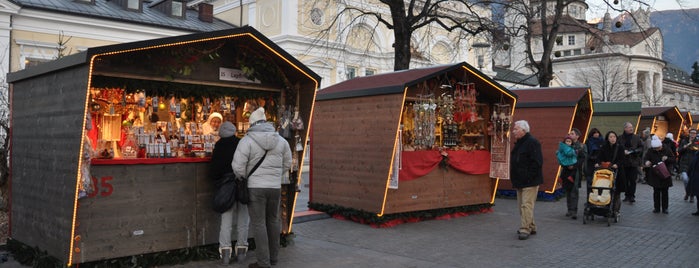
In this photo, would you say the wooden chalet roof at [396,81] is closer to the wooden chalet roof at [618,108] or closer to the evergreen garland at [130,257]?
the evergreen garland at [130,257]

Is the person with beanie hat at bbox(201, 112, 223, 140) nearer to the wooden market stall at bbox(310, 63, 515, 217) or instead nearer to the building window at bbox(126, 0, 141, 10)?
the wooden market stall at bbox(310, 63, 515, 217)

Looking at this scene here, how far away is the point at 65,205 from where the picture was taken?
20.4 ft

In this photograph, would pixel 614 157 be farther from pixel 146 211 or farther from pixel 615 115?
pixel 615 115

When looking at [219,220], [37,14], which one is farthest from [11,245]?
[37,14]

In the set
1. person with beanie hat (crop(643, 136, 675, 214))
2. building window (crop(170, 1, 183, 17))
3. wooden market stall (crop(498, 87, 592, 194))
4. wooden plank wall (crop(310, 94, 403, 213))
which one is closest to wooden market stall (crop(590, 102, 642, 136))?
wooden market stall (crop(498, 87, 592, 194))

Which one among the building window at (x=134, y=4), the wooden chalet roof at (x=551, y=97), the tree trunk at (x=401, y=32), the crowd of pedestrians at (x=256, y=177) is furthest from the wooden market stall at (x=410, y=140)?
the building window at (x=134, y=4)

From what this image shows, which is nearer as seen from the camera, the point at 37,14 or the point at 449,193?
the point at 449,193

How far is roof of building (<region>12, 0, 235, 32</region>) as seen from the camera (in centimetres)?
2262

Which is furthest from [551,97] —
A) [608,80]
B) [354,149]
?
[608,80]

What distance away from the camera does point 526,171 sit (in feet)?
29.9

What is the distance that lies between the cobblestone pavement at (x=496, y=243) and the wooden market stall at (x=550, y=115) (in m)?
2.54

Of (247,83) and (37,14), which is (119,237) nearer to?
(247,83)

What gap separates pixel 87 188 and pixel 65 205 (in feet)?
0.93

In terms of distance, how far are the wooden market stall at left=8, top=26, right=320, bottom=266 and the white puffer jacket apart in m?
0.90
